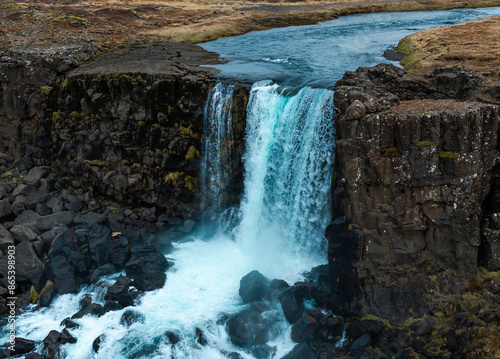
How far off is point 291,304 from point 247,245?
21.3ft

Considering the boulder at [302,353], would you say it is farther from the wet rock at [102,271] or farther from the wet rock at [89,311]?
the wet rock at [102,271]

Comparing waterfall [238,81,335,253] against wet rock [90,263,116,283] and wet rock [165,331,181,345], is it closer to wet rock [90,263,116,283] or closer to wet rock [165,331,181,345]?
wet rock [90,263,116,283]

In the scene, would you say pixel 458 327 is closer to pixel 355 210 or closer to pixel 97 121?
pixel 355 210

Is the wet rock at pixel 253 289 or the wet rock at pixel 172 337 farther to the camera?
the wet rock at pixel 253 289

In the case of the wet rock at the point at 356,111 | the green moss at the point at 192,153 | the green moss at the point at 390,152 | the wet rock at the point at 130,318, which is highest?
the wet rock at the point at 356,111

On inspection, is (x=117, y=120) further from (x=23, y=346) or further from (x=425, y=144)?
(x=425, y=144)

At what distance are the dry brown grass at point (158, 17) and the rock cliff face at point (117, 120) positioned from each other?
22.3ft

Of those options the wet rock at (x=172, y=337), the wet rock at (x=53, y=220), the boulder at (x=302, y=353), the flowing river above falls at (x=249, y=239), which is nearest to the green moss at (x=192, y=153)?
the flowing river above falls at (x=249, y=239)

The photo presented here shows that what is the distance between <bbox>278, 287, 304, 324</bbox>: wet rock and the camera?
1934 cm

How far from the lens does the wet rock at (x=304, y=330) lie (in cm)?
1847

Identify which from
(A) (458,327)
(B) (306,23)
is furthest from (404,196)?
(B) (306,23)

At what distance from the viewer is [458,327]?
17188 mm

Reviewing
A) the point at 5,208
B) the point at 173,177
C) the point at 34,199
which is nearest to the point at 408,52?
the point at 173,177

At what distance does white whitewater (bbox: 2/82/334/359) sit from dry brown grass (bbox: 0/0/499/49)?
824 inches
